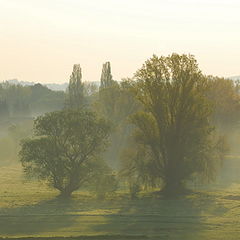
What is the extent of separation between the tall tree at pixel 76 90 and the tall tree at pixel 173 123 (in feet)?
206

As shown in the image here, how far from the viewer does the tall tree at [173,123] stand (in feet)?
203

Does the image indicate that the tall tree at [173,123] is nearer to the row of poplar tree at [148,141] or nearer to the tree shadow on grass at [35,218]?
the row of poplar tree at [148,141]

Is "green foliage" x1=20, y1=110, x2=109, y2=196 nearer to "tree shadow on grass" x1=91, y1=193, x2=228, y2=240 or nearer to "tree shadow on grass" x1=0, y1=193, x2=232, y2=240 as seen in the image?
"tree shadow on grass" x1=0, y1=193, x2=232, y2=240

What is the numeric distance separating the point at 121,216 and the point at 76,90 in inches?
3938

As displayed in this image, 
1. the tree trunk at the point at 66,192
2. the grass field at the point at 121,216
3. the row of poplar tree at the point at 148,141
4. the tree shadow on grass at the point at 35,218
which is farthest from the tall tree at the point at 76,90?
the tree shadow on grass at the point at 35,218

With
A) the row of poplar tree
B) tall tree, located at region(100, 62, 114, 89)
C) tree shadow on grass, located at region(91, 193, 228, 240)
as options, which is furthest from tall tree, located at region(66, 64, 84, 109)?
tree shadow on grass, located at region(91, 193, 228, 240)

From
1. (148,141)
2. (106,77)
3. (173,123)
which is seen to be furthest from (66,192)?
(106,77)

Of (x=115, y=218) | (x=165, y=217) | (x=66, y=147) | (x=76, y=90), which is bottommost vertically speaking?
(x=165, y=217)

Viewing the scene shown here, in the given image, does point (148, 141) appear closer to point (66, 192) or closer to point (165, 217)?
point (66, 192)

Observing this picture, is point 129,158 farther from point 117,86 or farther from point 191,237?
point 117,86

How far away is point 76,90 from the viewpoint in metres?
144

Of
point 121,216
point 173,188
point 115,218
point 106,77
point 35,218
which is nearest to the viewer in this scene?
point 115,218

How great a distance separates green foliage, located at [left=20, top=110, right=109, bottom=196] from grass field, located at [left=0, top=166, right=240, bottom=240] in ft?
7.91

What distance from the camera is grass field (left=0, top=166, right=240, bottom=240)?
38.6 meters
